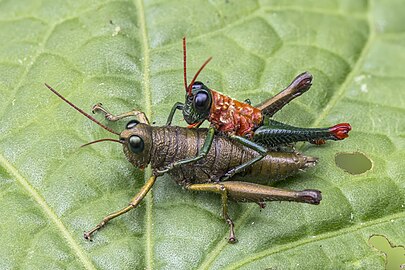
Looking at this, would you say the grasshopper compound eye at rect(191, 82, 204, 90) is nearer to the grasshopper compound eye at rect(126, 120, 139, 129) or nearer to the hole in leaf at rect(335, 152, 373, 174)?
the grasshopper compound eye at rect(126, 120, 139, 129)

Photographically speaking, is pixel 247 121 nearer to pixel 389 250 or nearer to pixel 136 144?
pixel 136 144

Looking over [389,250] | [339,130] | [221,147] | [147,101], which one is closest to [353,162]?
[339,130]

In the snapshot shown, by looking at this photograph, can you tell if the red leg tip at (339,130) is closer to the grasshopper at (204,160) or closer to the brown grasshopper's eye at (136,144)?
the grasshopper at (204,160)

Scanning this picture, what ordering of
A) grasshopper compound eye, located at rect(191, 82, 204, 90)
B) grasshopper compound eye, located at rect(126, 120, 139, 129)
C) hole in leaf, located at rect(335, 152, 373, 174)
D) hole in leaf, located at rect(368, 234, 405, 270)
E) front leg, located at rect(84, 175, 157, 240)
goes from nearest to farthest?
front leg, located at rect(84, 175, 157, 240) → hole in leaf, located at rect(368, 234, 405, 270) → grasshopper compound eye, located at rect(126, 120, 139, 129) → grasshopper compound eye, located at rect(191, 82, 204, 90) → hole in leaf, located at rect(335, 152, 373, 174)

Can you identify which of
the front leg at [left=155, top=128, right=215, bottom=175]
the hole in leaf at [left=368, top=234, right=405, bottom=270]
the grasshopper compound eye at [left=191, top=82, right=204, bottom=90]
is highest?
the grasshopper compound eye at [left=191, top=82, right=204, bottom=90]

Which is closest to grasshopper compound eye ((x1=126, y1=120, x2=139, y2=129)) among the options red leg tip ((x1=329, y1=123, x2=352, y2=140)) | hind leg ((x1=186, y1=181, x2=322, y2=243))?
hind leg ((x1=186, y1=181, x2=322, y2=243))

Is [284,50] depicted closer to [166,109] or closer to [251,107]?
[251,107]

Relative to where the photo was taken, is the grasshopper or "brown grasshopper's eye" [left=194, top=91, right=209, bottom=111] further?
"brown grasshopper's eye" [left=194, top=91, right=209, bottom=111]
